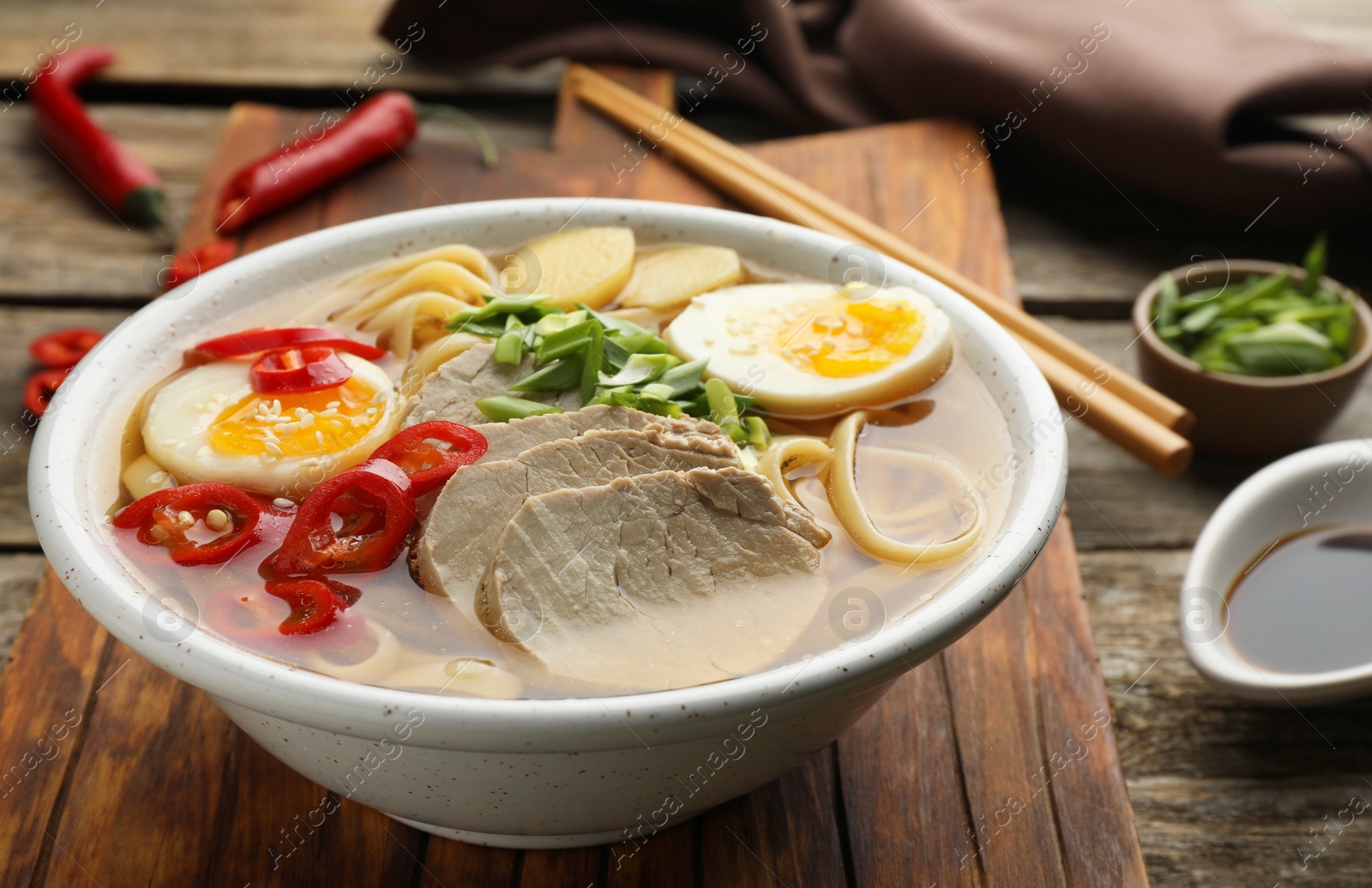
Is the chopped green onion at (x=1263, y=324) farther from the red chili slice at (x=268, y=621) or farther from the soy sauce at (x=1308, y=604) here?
the red chili slice at (x=268, y=621)

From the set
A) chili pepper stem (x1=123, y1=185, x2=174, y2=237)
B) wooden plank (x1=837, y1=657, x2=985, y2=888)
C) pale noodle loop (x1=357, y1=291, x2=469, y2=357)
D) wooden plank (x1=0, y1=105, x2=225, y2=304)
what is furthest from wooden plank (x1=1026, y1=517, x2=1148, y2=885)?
chili pepper stem (x1=123, y1=185, x2=174, y2=237)

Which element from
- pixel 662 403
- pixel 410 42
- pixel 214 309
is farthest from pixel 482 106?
pixel 662 403

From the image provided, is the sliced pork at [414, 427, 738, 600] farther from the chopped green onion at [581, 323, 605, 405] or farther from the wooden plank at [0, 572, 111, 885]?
the wooden plank at [0, 572, 111, 885]

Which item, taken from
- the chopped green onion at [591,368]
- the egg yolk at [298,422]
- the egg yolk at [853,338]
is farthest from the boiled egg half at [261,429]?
the egg yolk at [853,338]

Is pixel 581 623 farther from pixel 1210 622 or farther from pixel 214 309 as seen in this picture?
pixel 1210 622

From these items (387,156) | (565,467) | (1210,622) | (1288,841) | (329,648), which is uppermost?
(565,467)

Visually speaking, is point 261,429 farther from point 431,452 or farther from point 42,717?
point 42,717
